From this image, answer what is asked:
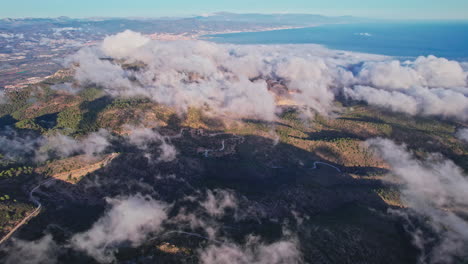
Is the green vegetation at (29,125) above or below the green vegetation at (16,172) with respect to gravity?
above

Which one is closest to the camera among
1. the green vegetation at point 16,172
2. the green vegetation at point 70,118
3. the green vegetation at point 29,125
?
the green vegetation at point 16,172

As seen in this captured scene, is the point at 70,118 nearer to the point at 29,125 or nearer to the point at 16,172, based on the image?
the point at 29,125

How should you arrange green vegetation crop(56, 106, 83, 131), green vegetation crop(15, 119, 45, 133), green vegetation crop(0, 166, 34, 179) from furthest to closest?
green vegetation crop(56, 106, 83, 131) < green vegetation crop(15, 119, 45, 133) < green vegetation crop(0, 166, 34, 179)

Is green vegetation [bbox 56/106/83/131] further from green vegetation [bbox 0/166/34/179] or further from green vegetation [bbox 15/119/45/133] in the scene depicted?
green vegetation [bbox 0/166/34/179]

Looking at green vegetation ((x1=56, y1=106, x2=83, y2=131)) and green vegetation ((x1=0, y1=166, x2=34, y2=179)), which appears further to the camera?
green vegetation ((x1=56, y1=106, x2=83, y2=131))

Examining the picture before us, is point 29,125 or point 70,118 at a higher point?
point 70,118

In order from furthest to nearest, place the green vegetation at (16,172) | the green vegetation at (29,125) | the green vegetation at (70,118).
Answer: the green vegetation at (70,118) → the green vegetation at (29,125) → the green vegetation at (16,172)

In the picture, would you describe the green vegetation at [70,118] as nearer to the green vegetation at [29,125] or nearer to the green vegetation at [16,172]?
the green vegetation at [29,125]

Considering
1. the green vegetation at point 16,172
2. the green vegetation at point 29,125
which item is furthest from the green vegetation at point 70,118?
the green vegetation at point 16,172

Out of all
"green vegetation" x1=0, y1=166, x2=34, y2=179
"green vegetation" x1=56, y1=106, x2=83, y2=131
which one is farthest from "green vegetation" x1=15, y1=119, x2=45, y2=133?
"green vegetation" x1=0, y1=166, x2=34, y2=179

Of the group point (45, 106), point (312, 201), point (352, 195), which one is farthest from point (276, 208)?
point (45, 106)

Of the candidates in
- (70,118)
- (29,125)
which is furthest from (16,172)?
(70,118)
